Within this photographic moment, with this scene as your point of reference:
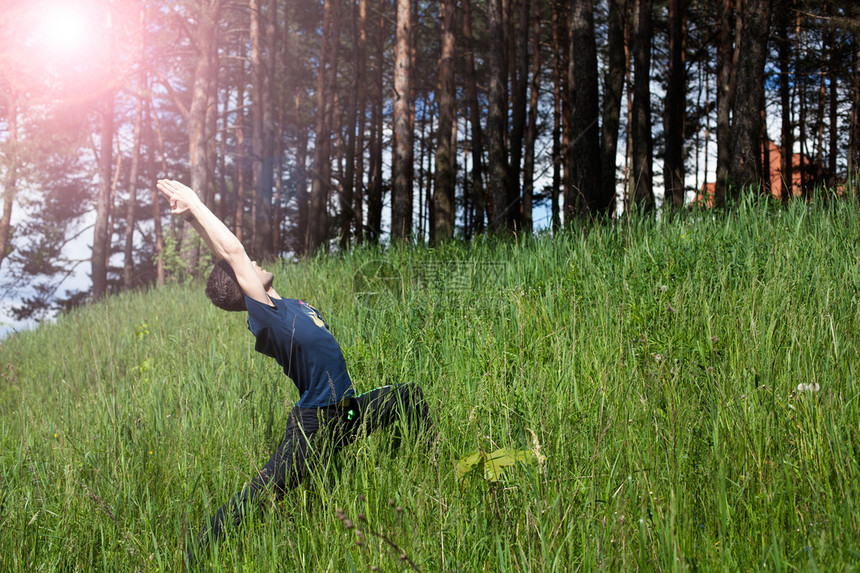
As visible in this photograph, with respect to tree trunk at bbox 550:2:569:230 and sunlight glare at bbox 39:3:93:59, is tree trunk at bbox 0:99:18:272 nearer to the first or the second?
sunlight glare at bbox 39:3:93:59

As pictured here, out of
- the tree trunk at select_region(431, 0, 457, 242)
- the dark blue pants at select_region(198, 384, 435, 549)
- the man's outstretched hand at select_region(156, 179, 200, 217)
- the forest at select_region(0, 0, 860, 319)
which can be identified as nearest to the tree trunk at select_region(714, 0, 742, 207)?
the forest at select_region(0, 0, 860, 319)

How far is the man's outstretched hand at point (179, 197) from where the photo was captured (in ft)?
8.95

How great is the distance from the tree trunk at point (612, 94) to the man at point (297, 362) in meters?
7.37

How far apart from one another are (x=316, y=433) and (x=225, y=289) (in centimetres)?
83

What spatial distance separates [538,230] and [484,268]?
1.41 m

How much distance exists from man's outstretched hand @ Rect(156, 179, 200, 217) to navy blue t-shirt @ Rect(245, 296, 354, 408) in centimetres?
58

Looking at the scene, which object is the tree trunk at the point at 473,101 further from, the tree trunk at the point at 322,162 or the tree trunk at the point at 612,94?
the tree trunk at the point at 612,94

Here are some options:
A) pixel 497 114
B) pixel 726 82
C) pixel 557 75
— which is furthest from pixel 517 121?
pixel 557 75

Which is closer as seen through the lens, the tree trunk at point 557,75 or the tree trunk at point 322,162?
the tree trunk at point 322,162

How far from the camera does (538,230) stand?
643 cm

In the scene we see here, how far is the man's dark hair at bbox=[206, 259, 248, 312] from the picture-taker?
8.68ft

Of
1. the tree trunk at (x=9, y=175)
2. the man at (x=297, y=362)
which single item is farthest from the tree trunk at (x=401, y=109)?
the tree trunk at (x=9, y=175)

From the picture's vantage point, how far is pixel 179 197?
107 inches

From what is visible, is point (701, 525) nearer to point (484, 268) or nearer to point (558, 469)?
point (558, 469)
